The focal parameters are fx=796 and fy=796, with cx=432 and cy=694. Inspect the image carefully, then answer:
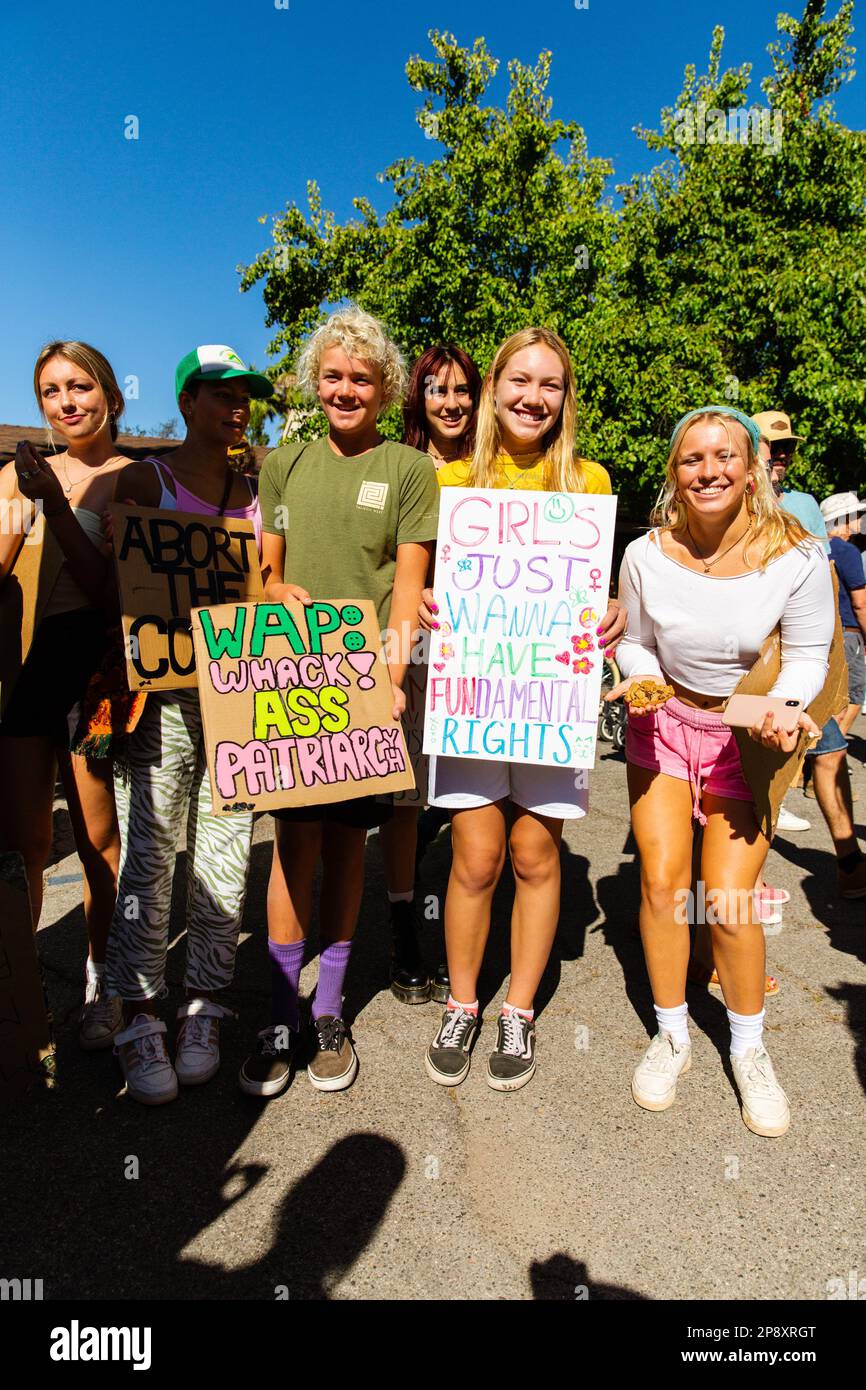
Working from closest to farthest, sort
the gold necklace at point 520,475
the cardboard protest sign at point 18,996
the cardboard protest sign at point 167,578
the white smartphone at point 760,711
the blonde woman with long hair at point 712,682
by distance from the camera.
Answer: the cardboard protest sign at point 18,996 < the white smartphone at point 760,711 < the cardboard protest sign at point 167,578 < the blonde woman with long hair at point 712,682 < the gold necklace at point 520,475

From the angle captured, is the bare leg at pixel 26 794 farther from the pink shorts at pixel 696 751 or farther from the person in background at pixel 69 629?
the pink shorts at pixel 696 751

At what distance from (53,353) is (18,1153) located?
242 cm

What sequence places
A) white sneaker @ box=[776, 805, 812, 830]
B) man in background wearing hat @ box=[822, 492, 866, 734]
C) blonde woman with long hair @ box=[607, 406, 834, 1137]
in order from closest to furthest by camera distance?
blonde woman with long hair @ box=[607, 406, 834, 1137] → man in background wearing hat @ box=[822, 492, 866, 734] → white sneaker @ box=[776, 805, 812, 830]

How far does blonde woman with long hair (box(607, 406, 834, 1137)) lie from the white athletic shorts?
27cm

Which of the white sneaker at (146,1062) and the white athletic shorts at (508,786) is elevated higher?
the white athletic shorts at (508,786)

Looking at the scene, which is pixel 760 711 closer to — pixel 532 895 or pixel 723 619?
pixel 723 619

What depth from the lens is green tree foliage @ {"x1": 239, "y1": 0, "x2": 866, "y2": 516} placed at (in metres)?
15.5

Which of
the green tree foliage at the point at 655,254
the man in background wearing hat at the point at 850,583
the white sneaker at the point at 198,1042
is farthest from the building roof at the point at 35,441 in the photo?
the white sneaker at the point at 198,1042

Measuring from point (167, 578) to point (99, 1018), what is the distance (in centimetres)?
156

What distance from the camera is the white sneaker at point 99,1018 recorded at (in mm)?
2713

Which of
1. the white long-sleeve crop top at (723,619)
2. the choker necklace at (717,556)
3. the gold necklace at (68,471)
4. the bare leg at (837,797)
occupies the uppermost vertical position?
the gold necklace at (68,471)

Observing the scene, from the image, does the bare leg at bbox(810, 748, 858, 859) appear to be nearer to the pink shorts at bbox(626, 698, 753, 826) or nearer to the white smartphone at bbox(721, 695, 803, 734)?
the pink shorts at bbox(626, 698, 753, 826)

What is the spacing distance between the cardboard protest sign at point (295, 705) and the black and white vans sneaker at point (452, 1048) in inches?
36.2

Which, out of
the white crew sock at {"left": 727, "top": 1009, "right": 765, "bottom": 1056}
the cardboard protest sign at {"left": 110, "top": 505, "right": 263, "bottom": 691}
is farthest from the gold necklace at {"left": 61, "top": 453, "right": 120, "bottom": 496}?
the white crew sock at {"left": 727, "top": 1009, "right": 765, "bottom": 1056}
